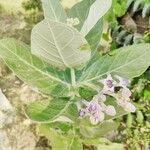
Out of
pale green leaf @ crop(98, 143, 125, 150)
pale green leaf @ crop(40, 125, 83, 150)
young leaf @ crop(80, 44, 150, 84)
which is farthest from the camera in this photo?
pale green leaf @ crop(98, 143, 125, 150)

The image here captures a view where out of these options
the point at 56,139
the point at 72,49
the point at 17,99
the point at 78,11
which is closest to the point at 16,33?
the point at 17,99

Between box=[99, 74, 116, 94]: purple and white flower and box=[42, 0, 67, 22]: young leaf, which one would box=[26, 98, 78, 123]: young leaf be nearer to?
box=[99, 74, 116, 94]: purple and white flower

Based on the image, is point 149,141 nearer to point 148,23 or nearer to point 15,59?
point 148,23

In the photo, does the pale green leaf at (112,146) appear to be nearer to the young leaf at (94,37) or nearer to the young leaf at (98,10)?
the young leaf at (94,37)

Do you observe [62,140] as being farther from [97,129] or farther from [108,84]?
[108,84]

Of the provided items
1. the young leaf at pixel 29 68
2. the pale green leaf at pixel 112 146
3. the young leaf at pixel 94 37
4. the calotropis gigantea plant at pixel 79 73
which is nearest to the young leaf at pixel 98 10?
the calotropis gigantea plant at pixel 79 73

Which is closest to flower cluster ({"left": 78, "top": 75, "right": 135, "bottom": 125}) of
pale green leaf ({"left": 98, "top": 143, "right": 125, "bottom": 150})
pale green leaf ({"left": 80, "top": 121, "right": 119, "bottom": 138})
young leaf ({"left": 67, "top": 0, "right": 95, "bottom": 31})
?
young leaf ({"left": 67, "top": 0, "right": 95, "bottom": 31})
